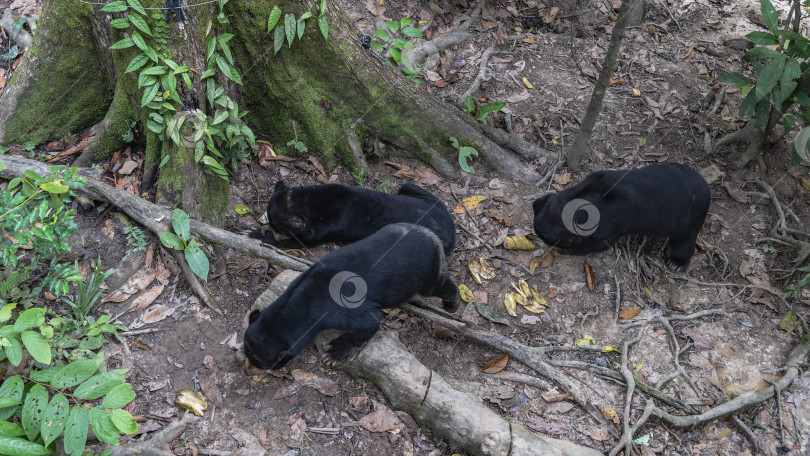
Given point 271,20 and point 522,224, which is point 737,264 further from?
point 271,20

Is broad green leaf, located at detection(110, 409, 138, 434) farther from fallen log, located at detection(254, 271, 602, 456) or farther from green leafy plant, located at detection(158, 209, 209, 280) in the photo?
fallen log, located at detection(254, 271, 602, 456)

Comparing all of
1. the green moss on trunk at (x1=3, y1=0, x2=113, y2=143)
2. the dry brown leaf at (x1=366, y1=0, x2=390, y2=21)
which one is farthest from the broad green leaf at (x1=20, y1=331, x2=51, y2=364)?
the dry brown leaf at (x1=366, y1=0, x2=390, y2=21)

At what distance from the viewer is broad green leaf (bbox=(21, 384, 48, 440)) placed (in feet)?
12.0

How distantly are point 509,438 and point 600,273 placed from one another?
2648mm

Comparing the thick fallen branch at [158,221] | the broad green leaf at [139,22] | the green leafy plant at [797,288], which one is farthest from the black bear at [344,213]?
the green leafy plant at [797,288]

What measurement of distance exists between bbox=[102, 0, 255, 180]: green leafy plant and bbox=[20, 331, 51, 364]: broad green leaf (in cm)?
222

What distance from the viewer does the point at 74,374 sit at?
3.91 metres

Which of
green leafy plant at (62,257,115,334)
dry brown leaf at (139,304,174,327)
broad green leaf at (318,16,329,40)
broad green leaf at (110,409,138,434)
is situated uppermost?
broad green leaf at (318,16,329,40)

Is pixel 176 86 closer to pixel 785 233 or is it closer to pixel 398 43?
pixel 398 43

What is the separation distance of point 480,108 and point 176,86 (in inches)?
152

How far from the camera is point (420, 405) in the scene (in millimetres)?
4512

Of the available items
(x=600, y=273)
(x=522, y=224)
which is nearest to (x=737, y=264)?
(x=600, y=273)

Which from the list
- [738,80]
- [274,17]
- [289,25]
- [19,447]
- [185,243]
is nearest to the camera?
[19,447]

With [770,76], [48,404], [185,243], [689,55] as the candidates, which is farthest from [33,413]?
[689,55]
